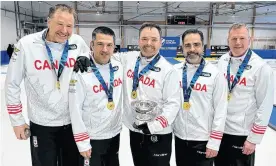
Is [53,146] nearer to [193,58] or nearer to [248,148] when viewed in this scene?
[193,58]

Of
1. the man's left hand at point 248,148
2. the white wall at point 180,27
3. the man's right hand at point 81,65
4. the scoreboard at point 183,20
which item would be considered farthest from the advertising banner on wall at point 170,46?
the man's right hand at point 81,65

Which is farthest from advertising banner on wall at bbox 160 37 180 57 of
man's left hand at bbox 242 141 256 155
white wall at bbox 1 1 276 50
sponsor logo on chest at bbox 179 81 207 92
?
sponsor logo on chest at bbox 179 81 207 92

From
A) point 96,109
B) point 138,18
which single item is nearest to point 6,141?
point 96,109

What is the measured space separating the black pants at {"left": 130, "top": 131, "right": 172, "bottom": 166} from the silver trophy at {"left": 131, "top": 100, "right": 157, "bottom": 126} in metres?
0.26

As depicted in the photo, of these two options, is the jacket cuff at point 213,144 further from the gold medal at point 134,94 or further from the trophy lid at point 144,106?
the gold medal at point 134,94

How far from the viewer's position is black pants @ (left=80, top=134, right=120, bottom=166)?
228 centimetres

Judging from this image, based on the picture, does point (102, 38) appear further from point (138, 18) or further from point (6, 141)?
point (138, 18)

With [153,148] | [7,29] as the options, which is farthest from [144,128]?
[7,29]

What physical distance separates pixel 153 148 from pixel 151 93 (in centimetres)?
53

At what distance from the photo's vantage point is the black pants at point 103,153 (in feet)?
7.48

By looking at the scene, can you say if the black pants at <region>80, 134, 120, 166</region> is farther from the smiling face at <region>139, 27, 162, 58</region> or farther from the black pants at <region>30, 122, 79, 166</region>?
the smiling face at <region>139, 27, 162, 58</region>

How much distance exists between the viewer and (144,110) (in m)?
2.09

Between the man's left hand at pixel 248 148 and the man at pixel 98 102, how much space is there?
1.28m

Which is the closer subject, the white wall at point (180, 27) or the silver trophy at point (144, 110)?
the silver trophy at point (144, 110)
